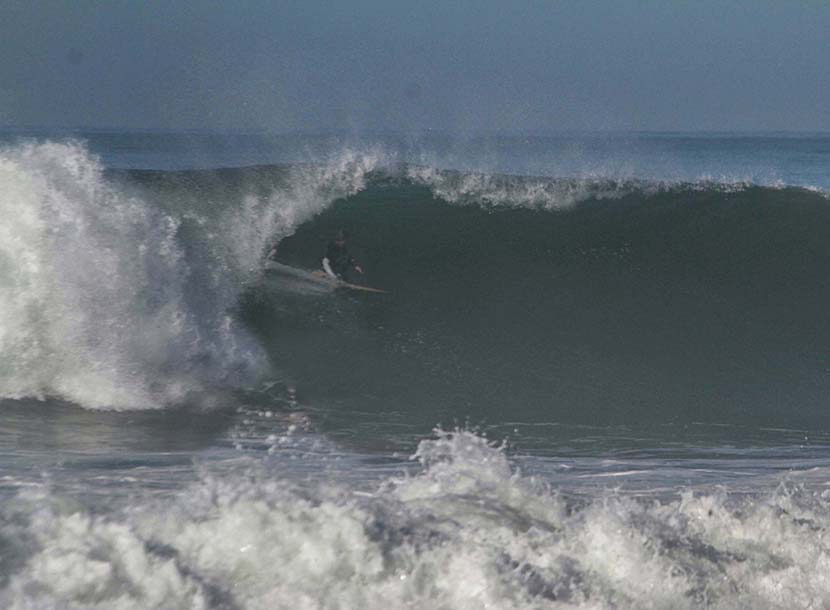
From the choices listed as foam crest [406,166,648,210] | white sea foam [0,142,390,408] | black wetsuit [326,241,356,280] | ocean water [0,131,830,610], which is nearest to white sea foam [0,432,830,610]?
ocean water [0,131,830,610]

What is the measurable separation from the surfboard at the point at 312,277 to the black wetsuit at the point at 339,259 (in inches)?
4.6

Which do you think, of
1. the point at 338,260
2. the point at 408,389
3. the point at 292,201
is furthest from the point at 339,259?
the point at 408,389

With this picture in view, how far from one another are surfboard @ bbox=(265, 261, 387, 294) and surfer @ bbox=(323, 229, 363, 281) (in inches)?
3.0

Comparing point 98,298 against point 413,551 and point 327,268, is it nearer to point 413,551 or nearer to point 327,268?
point 327,268

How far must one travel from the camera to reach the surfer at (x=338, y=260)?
10648 mm

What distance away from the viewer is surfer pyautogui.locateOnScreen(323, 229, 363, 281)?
34.9 feet

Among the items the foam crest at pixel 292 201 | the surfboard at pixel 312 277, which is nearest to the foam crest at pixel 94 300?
the surfboard at pixel 312 277

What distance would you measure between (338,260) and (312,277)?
0.42 m

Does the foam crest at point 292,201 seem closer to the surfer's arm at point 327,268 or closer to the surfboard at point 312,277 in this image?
the surfboard at point 312,277

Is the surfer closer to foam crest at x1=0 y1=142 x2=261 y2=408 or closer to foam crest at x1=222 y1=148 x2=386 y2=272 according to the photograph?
foam crest at x1=222 y1=148 x2=386 y2=272

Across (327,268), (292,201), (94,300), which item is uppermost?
(292,201)

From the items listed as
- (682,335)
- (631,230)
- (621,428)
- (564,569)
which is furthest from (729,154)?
(564,569)

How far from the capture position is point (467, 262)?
11.8m

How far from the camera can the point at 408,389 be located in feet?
25.6
